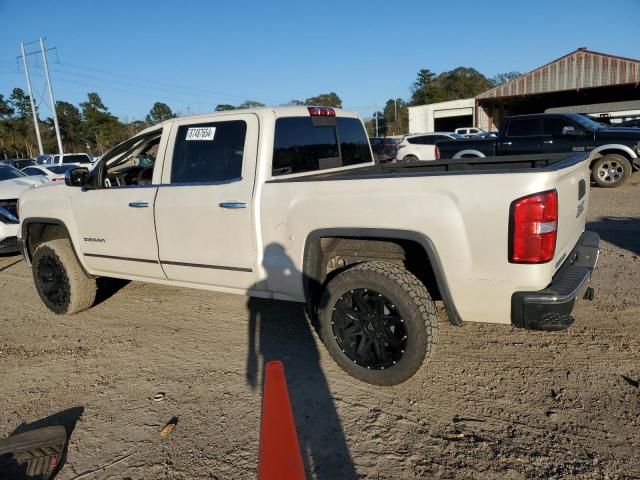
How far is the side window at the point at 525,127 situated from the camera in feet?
38.1

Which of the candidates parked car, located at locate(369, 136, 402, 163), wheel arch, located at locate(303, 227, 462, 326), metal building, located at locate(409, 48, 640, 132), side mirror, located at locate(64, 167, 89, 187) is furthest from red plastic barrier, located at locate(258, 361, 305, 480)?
metal building, located at locate(409, 48, 640, 132)

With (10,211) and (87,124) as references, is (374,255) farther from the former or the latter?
(87,124)

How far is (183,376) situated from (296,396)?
37.4 inches

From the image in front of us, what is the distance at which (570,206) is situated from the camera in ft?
9.89

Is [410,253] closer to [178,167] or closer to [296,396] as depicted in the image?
[296,396]

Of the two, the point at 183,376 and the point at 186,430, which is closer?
the point at 186,430

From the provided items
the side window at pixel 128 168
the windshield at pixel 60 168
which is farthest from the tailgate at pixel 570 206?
the windshield at pixel 60 168

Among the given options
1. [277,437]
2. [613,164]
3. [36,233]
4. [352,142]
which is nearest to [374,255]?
[277,437]

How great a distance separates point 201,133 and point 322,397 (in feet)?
7.50

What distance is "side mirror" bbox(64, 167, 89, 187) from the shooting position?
4387 mm

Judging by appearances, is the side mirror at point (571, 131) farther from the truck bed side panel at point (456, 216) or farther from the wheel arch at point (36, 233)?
the wheel arch at point (36, 233)

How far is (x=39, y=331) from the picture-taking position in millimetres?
Result: 4629

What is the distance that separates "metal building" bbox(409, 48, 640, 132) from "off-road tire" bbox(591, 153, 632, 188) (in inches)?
768

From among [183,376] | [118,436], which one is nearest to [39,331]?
[183,376]
